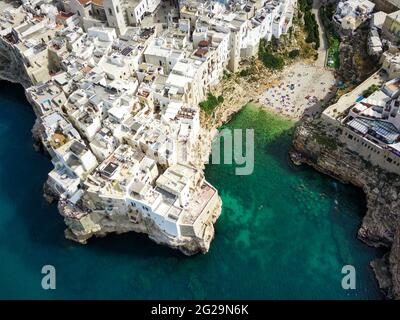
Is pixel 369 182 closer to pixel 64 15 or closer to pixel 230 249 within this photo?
pixel 230 249

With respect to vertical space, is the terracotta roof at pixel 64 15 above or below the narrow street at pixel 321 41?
above

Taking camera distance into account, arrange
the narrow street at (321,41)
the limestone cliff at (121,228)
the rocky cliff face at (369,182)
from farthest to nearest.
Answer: the narrow street at (321,41)
the limestone cliff at (121,228)
the rocky cliff face at (369,182)

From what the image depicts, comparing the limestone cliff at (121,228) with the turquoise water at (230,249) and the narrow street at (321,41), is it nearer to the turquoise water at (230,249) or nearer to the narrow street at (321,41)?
the turquoise water at (230,249)

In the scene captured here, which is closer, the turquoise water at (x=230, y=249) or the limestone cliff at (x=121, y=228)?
the turquoise water at (x=230, y=249)

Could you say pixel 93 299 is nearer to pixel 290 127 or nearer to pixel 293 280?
pixel 293 280

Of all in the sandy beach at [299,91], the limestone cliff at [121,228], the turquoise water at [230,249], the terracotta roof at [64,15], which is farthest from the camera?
the terracotta roof at [64,15]

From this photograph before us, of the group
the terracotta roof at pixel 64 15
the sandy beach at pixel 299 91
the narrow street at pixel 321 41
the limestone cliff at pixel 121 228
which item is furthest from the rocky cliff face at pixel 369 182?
the terracotta roof at pixel 64 15
